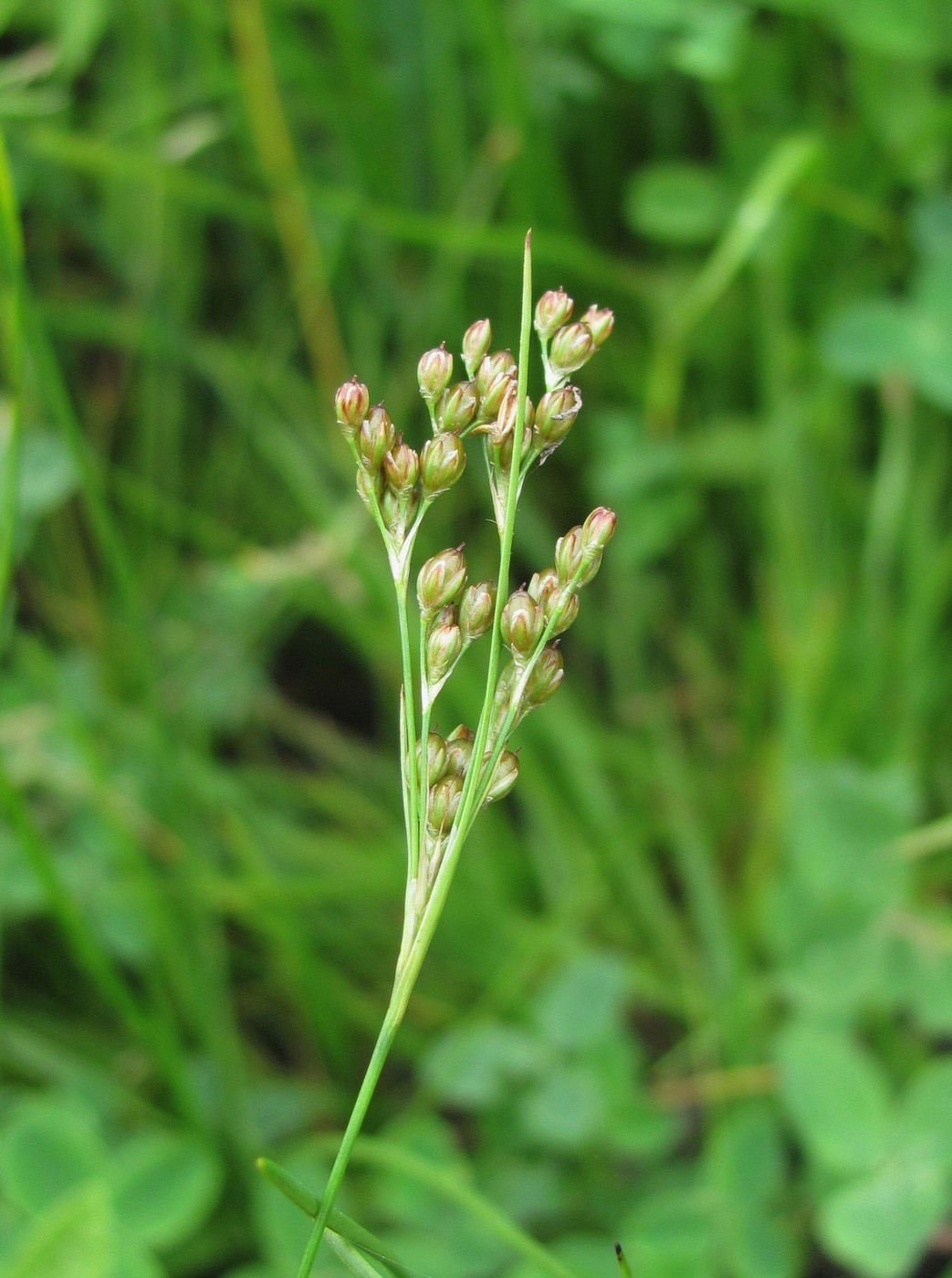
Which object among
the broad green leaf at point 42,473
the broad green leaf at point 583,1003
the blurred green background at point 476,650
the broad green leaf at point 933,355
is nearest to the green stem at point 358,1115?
the blurred green background at point 476,650

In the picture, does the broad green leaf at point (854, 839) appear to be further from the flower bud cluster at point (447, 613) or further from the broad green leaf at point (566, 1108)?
the flower bud cluster at point (447, 613)

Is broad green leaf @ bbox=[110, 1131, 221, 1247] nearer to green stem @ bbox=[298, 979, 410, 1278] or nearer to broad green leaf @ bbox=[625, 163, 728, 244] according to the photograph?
green stem @ bbox=[298, 979, 410, 1278]

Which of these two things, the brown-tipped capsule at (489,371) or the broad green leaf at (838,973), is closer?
the brown-tipped capsule at (489,371)

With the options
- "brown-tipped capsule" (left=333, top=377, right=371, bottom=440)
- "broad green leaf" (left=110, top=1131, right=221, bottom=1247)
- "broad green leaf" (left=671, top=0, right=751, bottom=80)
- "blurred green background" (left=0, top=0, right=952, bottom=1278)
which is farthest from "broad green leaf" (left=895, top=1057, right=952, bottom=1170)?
"broad green leaf" (left=671, top=0, right=751, bottom=80)

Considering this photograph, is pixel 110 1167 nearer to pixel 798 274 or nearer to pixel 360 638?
pixel 360 638

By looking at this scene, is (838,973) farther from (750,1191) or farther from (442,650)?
(442,650)

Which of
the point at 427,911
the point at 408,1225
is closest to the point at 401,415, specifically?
the point at 408,1225
